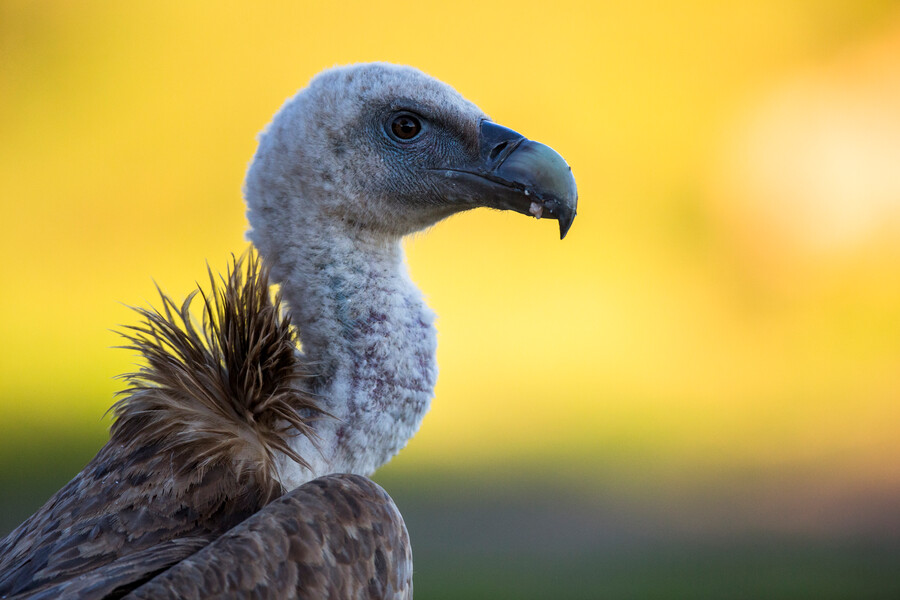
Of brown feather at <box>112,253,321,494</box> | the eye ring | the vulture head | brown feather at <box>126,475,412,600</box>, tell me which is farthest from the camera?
the eye ring

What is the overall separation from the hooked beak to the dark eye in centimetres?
13

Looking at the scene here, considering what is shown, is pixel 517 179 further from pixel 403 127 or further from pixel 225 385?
pixel 225 385

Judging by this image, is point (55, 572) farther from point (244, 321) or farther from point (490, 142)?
point (490, 142)

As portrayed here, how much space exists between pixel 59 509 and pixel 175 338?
1.52ft

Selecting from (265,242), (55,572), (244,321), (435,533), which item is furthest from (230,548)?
(435,533)

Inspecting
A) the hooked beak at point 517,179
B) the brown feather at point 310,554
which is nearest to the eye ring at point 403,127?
the hooked beak at point 517,179

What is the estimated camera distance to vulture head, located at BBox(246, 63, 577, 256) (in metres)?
2.58

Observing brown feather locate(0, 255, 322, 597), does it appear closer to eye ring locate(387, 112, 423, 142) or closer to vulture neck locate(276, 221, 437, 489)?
vulture neck locate(276, 221, 437, 489)

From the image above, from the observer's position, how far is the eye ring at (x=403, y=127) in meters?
2.70

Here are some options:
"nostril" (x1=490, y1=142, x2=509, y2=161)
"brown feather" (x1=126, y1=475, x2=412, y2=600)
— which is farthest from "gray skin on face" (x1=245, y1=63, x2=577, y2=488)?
"brown feather" (x1=126, y1=475, x2=412, y2=600)

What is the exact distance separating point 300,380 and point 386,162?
24.6 inches

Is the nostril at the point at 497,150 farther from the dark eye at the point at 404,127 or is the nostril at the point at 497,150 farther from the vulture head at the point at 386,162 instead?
the dark eye at the point at 404,127

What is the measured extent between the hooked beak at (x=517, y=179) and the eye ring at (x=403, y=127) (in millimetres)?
129

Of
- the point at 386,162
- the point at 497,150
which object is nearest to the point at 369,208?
the point at 386,162
